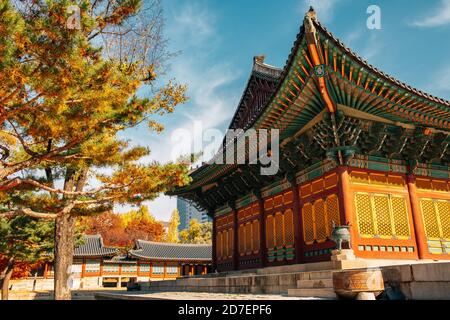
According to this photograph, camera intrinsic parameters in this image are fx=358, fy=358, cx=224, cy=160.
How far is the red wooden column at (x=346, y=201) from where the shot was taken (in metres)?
12.0

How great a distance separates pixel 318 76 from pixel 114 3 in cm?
591

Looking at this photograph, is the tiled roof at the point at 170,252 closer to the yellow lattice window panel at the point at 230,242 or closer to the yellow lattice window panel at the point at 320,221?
the yellow lattice window panel at the point at 230,242

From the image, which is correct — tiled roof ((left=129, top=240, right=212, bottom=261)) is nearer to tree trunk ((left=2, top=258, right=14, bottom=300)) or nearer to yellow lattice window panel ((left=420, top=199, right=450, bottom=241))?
tree trunk ((left=2, top=258, right=14, bottom=300))

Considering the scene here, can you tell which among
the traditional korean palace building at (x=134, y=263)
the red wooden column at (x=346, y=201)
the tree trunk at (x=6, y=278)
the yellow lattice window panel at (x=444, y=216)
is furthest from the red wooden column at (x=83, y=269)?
the yellow lattice window panel at (x=444, y=216)

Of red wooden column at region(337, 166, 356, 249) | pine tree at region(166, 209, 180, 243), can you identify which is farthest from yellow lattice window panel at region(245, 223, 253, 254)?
pine tree at region(166, 209, 180, 243)

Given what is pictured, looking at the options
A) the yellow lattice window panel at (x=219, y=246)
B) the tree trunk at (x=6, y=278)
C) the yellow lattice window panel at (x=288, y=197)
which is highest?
the yellow lattice window panel at (x=288, y=197)

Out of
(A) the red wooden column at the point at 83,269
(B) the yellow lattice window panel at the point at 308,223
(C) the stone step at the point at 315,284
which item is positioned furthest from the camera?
(A) the red wooden column at the point at 83,269

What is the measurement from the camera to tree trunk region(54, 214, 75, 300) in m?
10.6

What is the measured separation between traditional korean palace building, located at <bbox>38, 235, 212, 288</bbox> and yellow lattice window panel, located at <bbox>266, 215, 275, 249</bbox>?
1059 inches

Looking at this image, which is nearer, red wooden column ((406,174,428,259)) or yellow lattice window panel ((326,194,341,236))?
yellow lattice window panel ((326,194,341,236))

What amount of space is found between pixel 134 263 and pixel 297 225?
32265 millimetres

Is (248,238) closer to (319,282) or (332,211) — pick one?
(332,211)

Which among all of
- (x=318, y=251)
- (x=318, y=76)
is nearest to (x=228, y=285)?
(x=318, y=251)

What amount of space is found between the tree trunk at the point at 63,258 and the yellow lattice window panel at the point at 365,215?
944 centimetres
